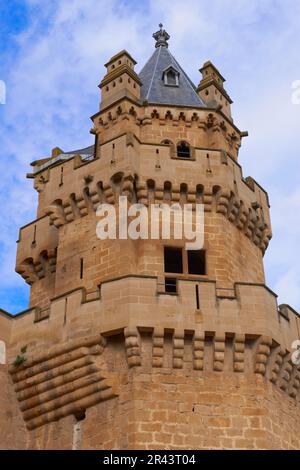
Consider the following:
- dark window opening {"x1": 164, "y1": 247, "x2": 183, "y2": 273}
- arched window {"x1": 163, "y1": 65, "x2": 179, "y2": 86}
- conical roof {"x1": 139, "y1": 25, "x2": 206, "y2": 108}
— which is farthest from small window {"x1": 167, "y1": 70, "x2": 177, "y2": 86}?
dark window opening {"x1": 164, "y1": 247, "x2": 183, "y2": 273}

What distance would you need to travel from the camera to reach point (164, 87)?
24.8 meters

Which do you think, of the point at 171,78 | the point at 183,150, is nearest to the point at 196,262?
the point at 183,150

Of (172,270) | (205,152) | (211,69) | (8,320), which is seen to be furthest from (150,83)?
(8,320)

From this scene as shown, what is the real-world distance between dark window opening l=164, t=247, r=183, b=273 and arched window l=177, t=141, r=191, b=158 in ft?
12.1

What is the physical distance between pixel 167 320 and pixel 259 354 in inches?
87.0

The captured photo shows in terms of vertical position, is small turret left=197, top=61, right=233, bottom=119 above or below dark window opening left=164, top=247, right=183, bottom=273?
above

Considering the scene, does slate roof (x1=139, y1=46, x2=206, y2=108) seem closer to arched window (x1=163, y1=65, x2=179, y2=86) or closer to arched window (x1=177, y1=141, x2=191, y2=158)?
arched window (x1=163, y1=65, x2=179, y2=86)

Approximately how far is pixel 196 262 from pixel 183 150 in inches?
166

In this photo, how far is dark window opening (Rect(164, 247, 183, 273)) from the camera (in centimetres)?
1931

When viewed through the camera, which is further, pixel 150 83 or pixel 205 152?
pixel 150 83

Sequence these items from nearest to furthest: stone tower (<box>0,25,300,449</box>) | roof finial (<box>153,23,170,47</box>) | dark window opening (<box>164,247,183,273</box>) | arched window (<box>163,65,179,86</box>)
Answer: stone tower (<box>0,25,300,449</box>) < dark window opening (<box>164,247,183,273</box>) < arched window (<box>163,65,179,86</box>) < roof finial (<box>153,23,170,47</box>)

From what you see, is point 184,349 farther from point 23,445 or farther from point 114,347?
point 23,445
